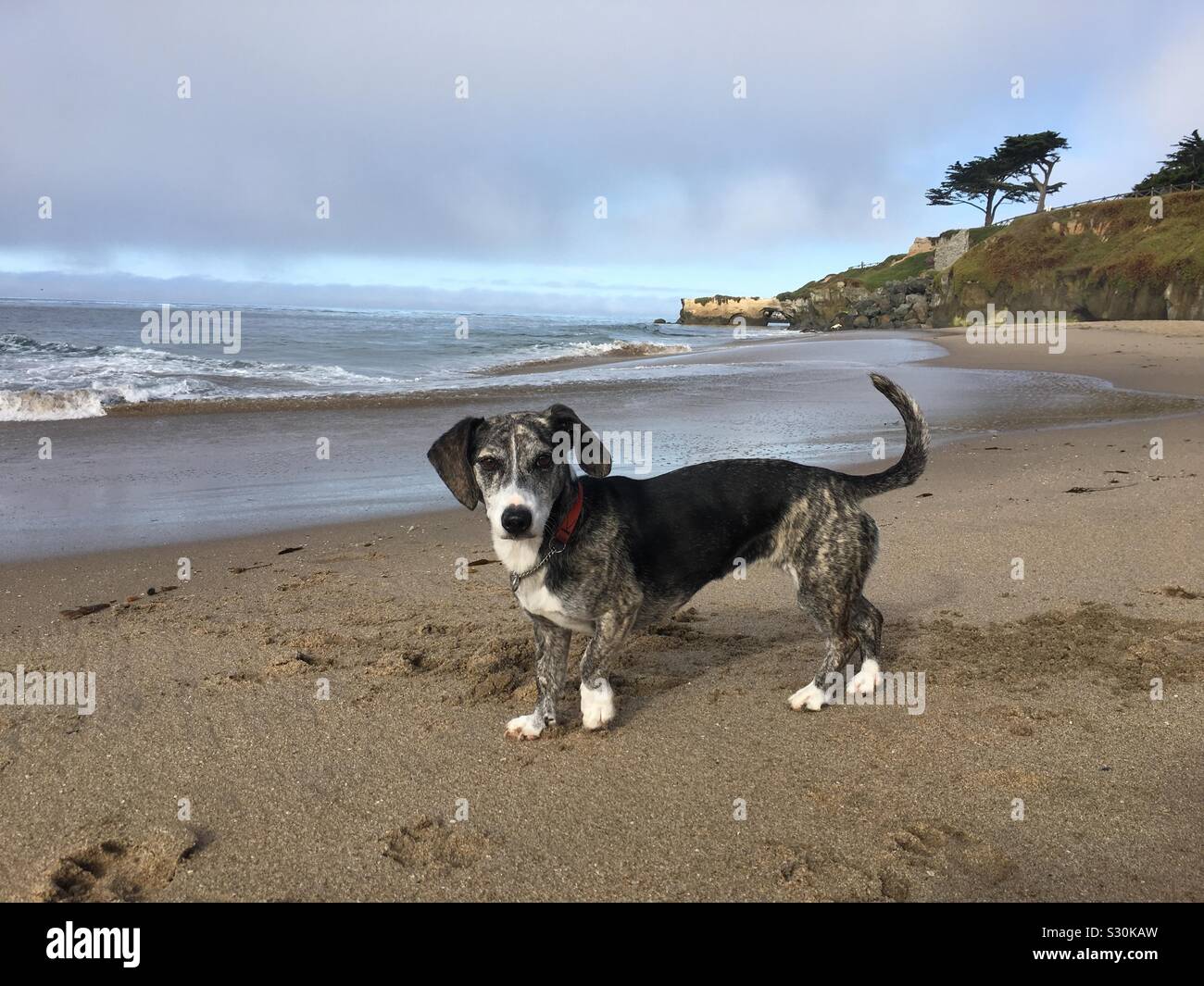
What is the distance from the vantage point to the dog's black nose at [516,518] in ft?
11.8

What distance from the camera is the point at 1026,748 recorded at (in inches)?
146

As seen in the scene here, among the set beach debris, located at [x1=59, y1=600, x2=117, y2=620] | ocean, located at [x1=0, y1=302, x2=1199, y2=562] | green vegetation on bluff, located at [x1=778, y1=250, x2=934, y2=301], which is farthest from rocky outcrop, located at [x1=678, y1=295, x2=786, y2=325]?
beach debris, located at [x1=59, y1=600, x2=117, y2=620]

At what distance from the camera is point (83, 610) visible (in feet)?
17.8

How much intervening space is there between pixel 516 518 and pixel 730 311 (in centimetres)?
8673

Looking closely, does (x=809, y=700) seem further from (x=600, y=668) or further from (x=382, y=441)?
(x=382, y=441)

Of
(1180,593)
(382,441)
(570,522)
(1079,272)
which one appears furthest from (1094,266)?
(570,522)

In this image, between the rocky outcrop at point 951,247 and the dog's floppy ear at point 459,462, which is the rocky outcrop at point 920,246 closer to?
the rocky outcrop at point 951,247

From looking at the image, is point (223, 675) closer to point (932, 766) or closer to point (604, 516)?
point (604, 516)

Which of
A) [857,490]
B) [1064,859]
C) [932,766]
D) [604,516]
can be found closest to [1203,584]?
[857,490]

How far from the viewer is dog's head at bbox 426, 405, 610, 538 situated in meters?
3.67

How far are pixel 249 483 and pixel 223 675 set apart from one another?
526 cm

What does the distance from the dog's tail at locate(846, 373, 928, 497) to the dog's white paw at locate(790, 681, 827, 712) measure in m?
1.08
